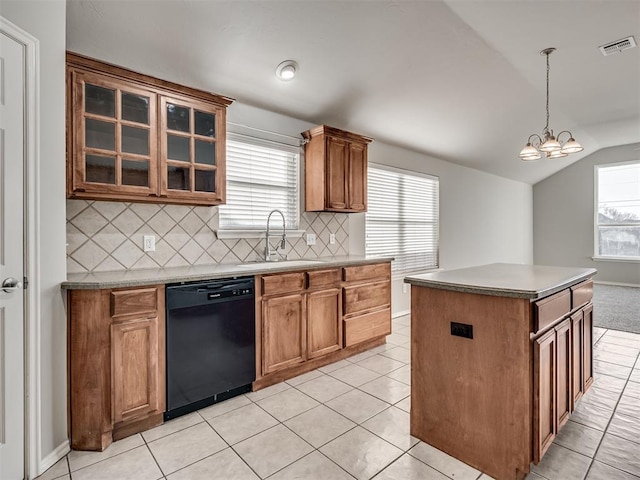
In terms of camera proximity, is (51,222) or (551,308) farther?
(51,222)

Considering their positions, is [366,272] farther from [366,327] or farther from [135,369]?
[135,369]

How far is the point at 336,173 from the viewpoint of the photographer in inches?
141

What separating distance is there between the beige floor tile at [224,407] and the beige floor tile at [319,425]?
44 centimetres

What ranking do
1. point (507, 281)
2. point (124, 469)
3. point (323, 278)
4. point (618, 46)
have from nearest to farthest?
point (124, 469), point (507, 281), point (323, 278), point (618, 46)

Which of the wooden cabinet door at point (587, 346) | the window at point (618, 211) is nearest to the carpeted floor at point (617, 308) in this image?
the window at point (618, 211)

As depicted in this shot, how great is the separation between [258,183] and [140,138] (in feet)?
3.99

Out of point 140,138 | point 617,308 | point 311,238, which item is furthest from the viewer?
point 617,308

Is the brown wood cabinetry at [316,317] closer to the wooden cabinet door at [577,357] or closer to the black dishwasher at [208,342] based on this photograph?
the black dishwasher at [208,342]

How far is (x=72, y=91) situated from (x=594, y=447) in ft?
12.2

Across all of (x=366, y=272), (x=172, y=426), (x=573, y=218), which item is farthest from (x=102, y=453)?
(x=573, y=218)

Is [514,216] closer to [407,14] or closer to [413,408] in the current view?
[407,14]

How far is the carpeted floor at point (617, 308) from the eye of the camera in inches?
174

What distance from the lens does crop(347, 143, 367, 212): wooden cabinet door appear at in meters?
3.71

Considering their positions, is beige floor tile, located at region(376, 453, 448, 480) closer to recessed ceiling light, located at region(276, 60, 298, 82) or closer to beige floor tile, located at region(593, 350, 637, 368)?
beige floor tile, located at region(593, 350, 637, 368)
